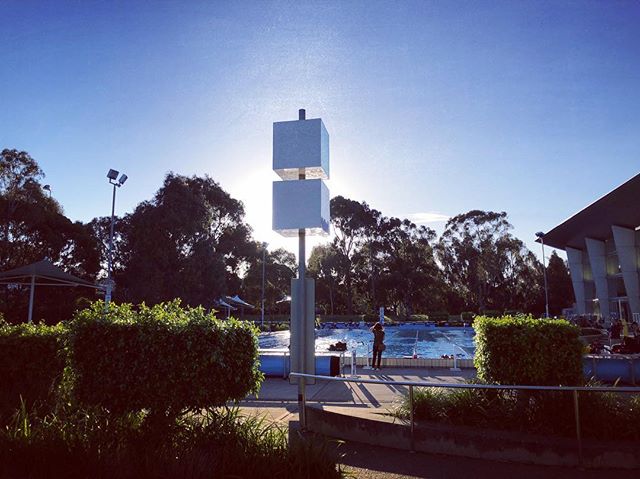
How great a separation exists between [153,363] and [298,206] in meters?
2.99

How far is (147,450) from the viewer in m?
4.82

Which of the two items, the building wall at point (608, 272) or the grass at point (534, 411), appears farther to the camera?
the building wall at point (608, 272)

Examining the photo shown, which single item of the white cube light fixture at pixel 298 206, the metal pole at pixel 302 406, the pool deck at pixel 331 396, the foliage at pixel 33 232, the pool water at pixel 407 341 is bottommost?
the pool water at pixel 407 341

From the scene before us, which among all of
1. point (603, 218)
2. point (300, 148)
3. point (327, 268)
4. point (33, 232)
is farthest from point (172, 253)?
point (300, 148)

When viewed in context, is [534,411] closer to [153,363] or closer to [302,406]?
[302,406]

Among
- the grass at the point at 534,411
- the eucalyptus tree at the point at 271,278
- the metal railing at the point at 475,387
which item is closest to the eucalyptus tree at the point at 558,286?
the eucalyptus tree at the point at 271,278

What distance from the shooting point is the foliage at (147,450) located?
4.24 metres

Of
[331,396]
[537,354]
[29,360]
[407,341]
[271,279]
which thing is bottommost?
[407,341]

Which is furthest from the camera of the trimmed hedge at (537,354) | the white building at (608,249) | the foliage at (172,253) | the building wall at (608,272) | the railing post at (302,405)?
the foliage at (172,253)

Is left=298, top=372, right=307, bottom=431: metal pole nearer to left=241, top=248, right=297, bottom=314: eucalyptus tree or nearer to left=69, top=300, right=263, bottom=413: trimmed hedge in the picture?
left=69, top=300, right=263, bottom=413: trimmed hedge

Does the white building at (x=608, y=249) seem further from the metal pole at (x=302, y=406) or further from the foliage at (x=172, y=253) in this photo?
the foliage at (x=172, y=253)

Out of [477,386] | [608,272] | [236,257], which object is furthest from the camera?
[236,257]

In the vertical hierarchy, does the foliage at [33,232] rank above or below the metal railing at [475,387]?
above

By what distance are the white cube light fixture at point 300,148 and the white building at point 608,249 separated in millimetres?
27427
